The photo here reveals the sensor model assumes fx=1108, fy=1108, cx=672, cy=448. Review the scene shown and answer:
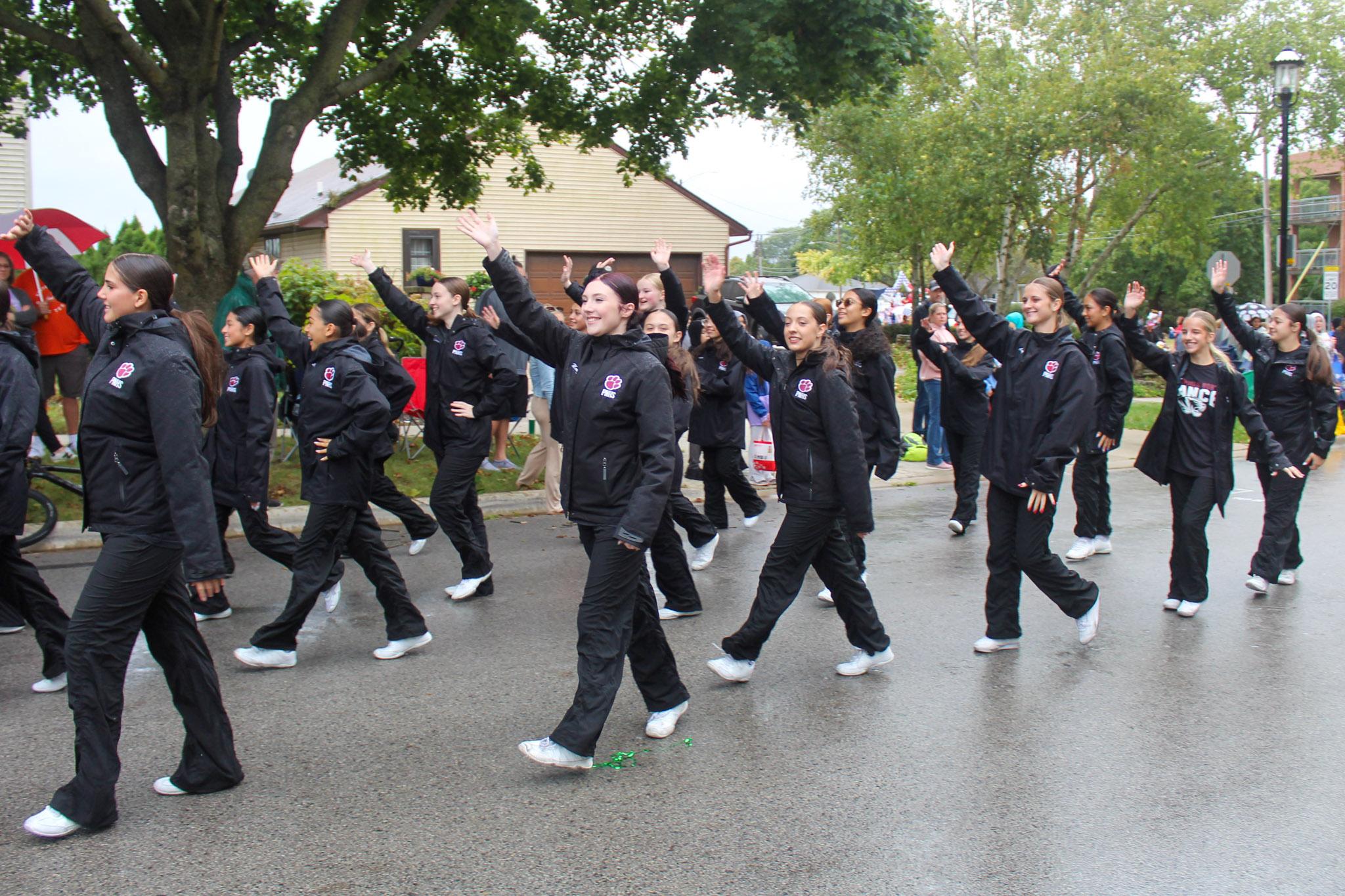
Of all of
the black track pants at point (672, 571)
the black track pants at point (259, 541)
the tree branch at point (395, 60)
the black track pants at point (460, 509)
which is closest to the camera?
the black track pants at point (672, 571)

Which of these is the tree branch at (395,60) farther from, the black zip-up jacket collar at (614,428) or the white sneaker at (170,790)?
the white sneaker at (170,790)

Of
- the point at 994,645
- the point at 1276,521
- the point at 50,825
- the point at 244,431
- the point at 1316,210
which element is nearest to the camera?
the point at 50,825

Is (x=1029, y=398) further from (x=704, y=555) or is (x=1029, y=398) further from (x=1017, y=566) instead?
(x=704, y=555)

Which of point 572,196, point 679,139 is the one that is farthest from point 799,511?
point 572,196

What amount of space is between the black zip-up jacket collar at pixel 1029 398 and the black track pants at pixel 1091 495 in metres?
2.54

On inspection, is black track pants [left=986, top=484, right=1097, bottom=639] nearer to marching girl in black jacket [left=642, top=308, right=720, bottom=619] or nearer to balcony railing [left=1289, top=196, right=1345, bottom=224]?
marching girl in black jacket [left=642, top=308, right=720, bottom=619]

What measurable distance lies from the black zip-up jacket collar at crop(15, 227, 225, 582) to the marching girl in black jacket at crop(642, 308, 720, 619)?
2.26m

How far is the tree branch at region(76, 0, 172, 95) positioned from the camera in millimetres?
8234

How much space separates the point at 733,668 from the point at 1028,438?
1.83 m

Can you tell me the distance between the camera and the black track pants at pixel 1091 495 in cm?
787

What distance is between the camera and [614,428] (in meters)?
4.16

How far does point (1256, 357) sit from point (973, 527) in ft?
8.42

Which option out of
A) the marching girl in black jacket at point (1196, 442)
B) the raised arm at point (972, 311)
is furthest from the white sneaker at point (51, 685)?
the marching girl in black jacket at point (1196, 442)

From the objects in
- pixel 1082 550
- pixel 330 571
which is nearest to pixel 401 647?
pixel 330 571
